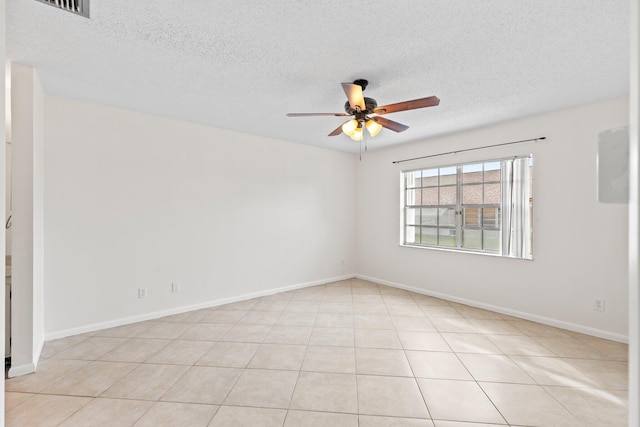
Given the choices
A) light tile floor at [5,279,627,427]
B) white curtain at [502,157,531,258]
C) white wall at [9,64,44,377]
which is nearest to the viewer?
light tile floor at [5,279,627,427]

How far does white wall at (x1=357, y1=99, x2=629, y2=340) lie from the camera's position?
304cm

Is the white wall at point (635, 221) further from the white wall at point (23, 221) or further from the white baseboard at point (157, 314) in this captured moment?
the white baseboard at point (157, 314)

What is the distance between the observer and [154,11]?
181 cm

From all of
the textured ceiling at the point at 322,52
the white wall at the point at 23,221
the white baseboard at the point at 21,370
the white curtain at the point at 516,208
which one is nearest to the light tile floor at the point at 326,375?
the white baseboard at the point at 21,370

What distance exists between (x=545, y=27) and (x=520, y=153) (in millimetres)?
2075

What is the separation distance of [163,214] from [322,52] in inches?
107

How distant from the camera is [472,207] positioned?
426 cm

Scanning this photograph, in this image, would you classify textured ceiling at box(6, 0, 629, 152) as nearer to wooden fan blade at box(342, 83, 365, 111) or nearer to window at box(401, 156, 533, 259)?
wooden fan blade at box(342, 83, 365, 111)

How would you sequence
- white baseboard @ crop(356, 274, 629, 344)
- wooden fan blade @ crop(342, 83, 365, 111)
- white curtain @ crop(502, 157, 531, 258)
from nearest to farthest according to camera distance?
wooden fan blade @ crop(342, 83, 365, 111)
white baseboard @ crop(356, 274, 629, 344)
white curtain @ crop(502, 157, 531, 258)

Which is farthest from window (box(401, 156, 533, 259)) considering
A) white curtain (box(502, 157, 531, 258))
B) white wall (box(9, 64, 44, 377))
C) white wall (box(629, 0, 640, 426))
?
white wall (box(9, 64, 44, 377))

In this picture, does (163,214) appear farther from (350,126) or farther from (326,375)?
(326,375)

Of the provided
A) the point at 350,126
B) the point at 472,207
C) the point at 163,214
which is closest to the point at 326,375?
the point at 350,126

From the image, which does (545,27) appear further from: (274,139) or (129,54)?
(274,139)

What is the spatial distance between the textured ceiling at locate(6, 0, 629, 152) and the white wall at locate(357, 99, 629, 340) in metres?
0.36
